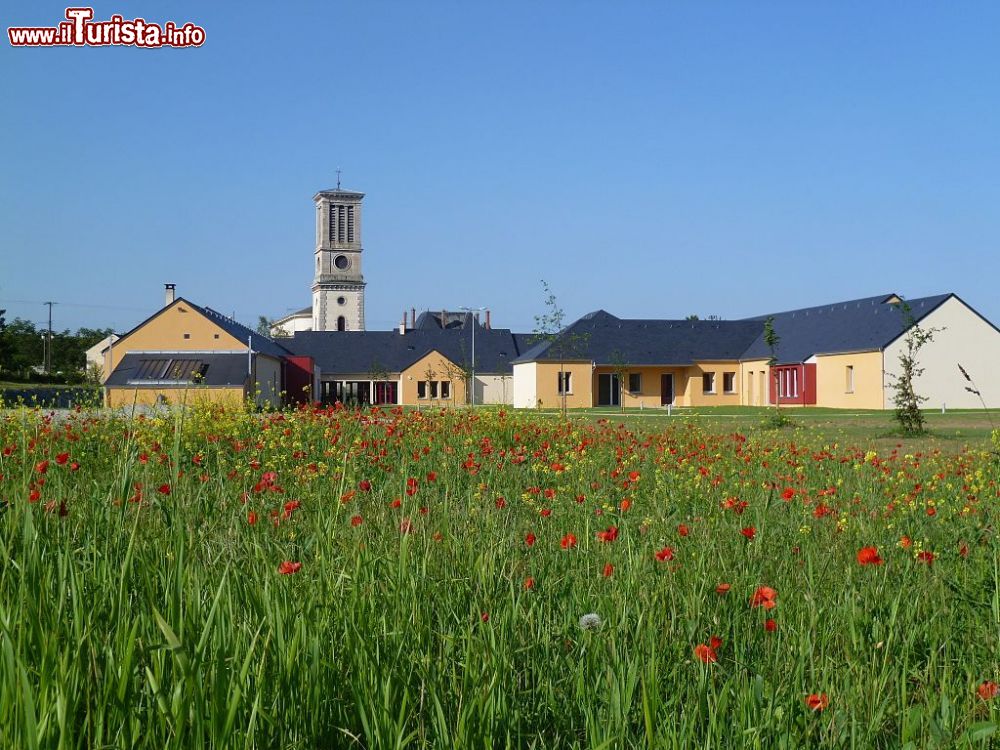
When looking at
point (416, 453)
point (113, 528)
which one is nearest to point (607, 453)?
point (416, 453)

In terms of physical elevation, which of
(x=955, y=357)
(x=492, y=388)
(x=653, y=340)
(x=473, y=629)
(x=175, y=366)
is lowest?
(x=473, y=629)

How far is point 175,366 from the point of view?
44312 mm

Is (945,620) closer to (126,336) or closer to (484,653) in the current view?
(484,653)

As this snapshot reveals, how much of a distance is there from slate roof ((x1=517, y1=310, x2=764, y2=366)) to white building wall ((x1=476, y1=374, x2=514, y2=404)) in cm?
912

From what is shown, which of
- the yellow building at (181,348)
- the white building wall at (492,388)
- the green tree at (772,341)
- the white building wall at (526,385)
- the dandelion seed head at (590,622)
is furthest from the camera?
the white building wall at (492,388)

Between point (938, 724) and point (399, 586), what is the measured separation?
1.68 m

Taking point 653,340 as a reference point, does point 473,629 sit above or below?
below

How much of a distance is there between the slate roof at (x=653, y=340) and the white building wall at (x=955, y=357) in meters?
13.4

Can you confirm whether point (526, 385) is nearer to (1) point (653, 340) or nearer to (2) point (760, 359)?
(1) point (653, 340)

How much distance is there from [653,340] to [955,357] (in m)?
17.5

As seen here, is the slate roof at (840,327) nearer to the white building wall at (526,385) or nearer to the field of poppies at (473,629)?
the white building wall at (526,385)

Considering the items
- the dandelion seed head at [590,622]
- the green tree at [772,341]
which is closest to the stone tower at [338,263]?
the green tree at [772,341]

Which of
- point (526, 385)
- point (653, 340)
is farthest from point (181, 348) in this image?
point (653, 340)

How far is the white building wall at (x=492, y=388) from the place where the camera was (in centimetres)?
6657
